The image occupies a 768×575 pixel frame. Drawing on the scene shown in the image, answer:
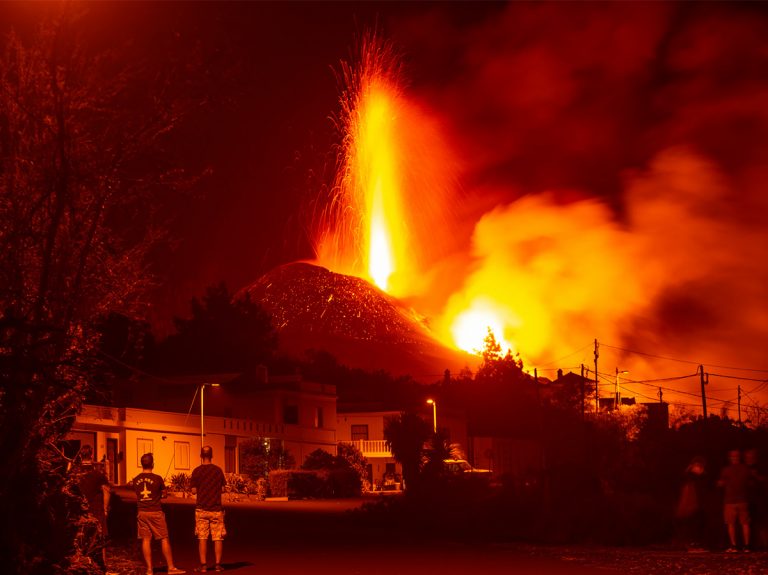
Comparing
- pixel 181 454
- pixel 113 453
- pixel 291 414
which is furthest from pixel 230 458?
pixel 291 414

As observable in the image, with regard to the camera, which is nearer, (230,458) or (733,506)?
(733,506)

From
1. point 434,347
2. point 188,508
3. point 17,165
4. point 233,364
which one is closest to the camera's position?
point 17,165

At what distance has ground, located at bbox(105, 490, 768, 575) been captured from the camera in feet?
50.6

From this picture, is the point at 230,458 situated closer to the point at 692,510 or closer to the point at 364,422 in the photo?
the point at 364,422

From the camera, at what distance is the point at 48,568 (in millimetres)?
11336

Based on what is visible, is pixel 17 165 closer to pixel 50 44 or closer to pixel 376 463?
pixel 50 44

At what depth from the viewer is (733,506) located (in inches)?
657

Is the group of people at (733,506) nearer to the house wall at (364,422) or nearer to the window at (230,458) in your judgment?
the window at (230,458)

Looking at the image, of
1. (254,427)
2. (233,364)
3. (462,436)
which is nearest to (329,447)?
(254,427)

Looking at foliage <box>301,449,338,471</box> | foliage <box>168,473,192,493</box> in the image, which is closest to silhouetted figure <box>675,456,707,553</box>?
foliage <box>168,473,192,493</box>

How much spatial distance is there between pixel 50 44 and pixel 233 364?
268ft

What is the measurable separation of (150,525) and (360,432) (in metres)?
59.6

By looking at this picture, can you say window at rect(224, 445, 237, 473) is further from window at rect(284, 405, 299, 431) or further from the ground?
the ground

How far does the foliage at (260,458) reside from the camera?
5366 cm
